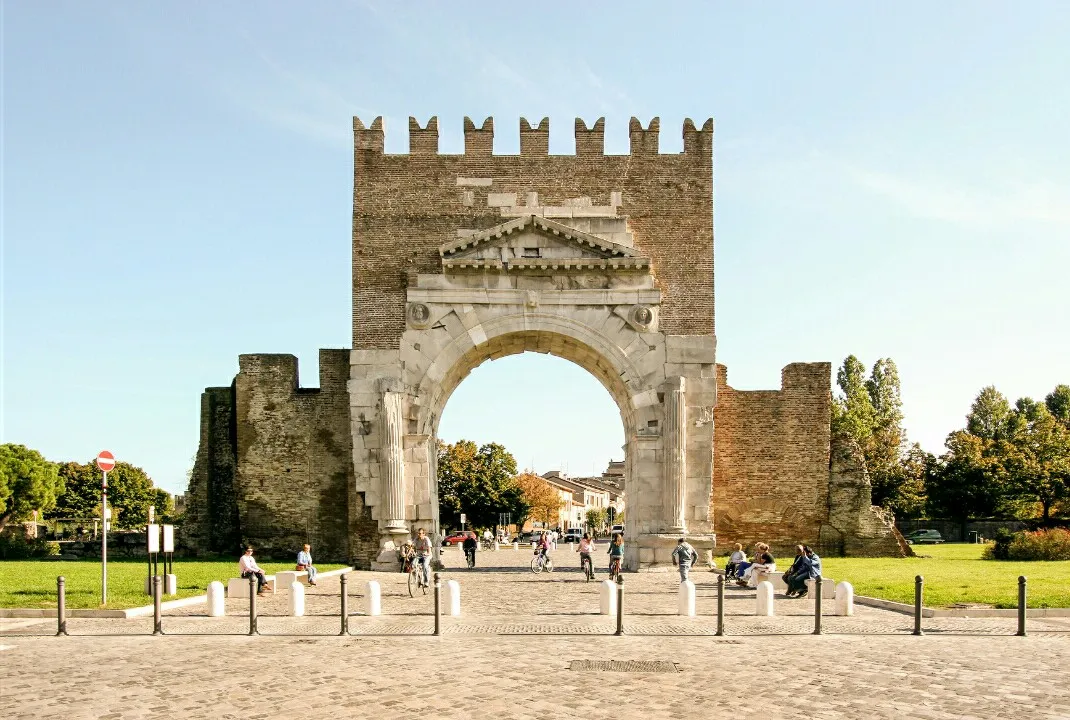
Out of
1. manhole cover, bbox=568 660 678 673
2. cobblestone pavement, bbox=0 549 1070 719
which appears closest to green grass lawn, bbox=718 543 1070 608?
cobblestone pavement, bbox=0 549 1070 719

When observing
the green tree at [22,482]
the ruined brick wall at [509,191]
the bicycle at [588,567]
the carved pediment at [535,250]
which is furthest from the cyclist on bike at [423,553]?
the green tree at [22,482]

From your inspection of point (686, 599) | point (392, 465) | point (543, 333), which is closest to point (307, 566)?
point (392, 465)

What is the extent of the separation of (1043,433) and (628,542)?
38128 mm

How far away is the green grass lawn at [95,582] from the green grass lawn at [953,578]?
40.0 ft

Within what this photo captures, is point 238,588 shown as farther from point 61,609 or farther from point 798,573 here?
point 798,573

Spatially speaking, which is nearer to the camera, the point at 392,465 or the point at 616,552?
the point at 616,552

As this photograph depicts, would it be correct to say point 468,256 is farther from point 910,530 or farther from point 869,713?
point 910,530

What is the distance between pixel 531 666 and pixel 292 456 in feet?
63.2

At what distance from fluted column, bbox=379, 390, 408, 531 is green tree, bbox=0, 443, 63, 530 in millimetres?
26290

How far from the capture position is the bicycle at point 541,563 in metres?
27.6

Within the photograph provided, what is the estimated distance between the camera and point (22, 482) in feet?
150

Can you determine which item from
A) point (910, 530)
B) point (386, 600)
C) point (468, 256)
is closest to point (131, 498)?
point (910, 530)

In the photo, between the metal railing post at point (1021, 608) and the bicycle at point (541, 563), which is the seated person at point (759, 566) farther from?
the metal railing post at point (1021, 608)

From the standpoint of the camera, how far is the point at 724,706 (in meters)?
8.96
